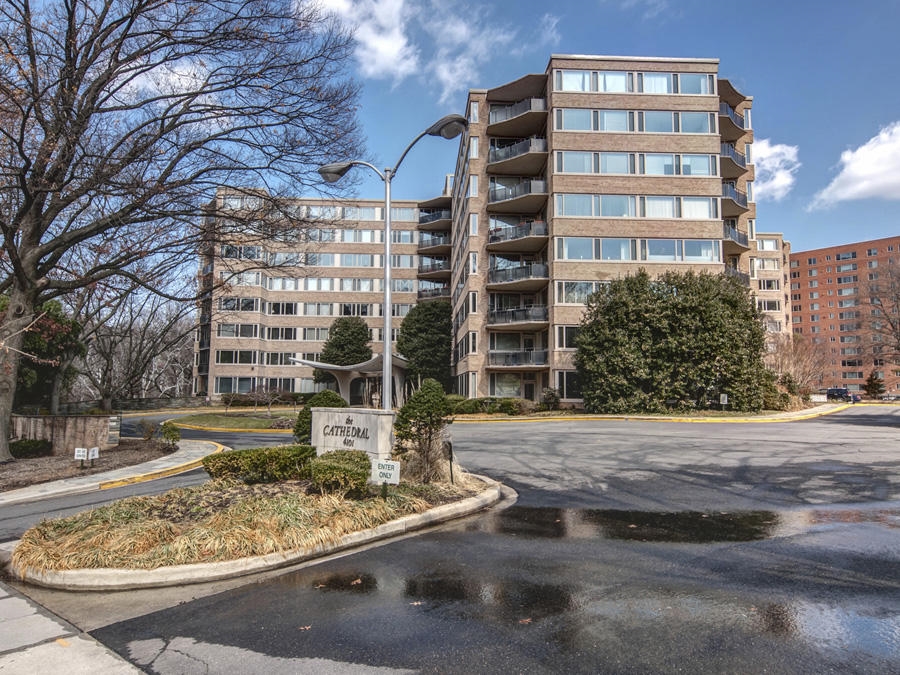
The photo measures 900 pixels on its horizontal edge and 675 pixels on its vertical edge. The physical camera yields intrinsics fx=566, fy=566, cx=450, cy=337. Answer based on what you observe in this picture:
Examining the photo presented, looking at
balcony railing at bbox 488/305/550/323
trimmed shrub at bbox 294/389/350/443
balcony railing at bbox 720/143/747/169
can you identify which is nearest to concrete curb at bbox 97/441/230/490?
trimmed shrub at bbox 294/389/350/443

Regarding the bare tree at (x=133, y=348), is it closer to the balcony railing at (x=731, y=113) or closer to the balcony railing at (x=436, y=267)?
the balcony railing at (x=436, y=267)

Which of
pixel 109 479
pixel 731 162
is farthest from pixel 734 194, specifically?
pixel 109 479

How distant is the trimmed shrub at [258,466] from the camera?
947 cm

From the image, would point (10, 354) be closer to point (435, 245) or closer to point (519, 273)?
point (519, 273)

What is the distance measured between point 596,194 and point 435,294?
89.7 feet

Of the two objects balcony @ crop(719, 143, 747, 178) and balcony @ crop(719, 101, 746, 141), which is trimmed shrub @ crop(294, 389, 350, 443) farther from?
balcony @ crop(719, 101, 746, 141)

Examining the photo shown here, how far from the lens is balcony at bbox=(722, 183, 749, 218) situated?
1436 inches

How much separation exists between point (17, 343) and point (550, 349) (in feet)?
85.1

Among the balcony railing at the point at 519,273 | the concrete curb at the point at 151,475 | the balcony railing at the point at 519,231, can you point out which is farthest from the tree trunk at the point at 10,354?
the balcony railing at the point at 519,231

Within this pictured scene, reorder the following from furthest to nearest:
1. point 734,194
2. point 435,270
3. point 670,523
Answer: point 435,270
point 734,194
point 670,523

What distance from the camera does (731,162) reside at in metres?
37.0

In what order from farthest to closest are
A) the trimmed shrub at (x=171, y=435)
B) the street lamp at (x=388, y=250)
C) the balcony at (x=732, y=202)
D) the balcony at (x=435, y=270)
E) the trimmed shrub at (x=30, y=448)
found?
the balcony at (x=435, y=270) < the balcony at (x=732, y=202) < the trimmed shrub at (x=171, y=435) < the trimmed shrub at (x=30, y=448) < the street lamp at (x=388, y=250)

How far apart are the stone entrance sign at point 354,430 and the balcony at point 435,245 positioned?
159ft

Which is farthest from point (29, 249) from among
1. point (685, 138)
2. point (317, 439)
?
point (685, 138)
